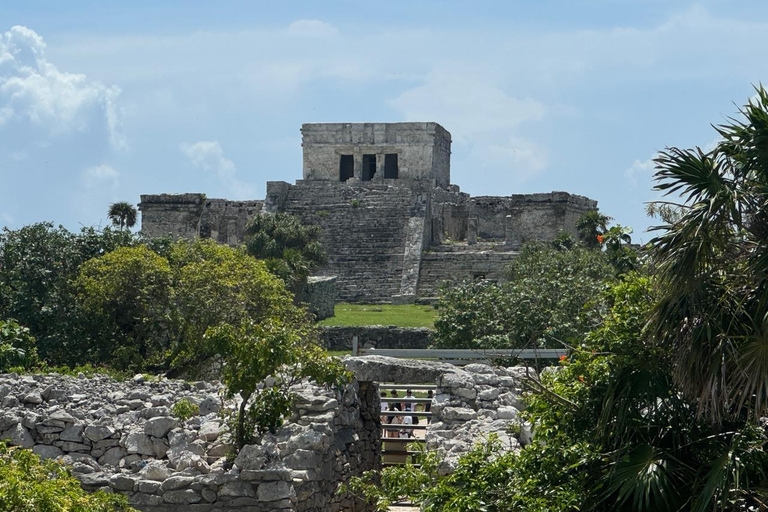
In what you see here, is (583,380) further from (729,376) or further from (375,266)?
(375,266)

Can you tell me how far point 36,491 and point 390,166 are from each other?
1554 inches

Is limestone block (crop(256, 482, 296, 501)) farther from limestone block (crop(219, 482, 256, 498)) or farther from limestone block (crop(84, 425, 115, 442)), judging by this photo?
limestone block (crop(84, 425, 115, 442))

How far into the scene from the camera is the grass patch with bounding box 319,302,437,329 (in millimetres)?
30047

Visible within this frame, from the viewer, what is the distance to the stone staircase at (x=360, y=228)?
36.6 meters

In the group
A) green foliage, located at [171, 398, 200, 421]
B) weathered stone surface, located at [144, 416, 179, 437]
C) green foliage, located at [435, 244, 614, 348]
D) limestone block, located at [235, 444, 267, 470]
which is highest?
green foliage, located at [435, 244, 614, 348]

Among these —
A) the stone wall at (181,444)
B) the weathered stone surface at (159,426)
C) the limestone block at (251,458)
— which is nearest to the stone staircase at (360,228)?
the stone wall at (181,444)

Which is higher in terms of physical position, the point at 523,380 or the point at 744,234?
the point at 744,234

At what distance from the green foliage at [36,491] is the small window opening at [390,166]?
126 feet

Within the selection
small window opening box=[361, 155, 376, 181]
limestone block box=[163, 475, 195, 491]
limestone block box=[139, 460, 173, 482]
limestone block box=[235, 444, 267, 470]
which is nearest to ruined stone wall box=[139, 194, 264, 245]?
small window opening box=[361, 155, 376, 181]

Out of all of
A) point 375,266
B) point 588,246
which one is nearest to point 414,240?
point 375,266

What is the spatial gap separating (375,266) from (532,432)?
91.4ft

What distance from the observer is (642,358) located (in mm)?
8789

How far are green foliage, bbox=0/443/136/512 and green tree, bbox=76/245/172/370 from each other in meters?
11.7

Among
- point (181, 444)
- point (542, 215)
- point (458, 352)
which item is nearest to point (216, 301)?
point (458, 352)
